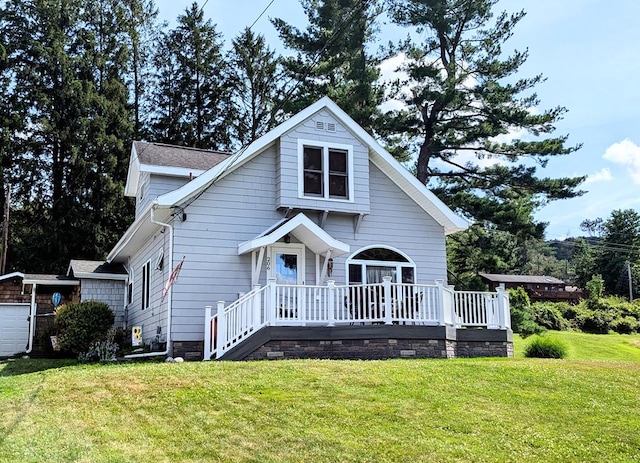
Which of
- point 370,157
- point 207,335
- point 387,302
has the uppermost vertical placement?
point 370,157

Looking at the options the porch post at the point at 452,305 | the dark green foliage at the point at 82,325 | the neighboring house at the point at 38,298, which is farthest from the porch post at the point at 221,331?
the neighboring house at the point at 38,298

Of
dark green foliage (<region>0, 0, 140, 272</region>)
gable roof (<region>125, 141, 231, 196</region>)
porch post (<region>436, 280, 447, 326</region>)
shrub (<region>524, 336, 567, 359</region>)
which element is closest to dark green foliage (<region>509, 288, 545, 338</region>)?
shrub (<region>524, 336, 567, 359</region>)

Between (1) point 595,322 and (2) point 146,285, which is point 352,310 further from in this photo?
(1) point 595,322

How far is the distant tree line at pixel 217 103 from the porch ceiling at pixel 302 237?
12.9 m

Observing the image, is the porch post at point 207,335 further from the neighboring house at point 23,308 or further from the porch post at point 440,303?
the neighboring house at point 23,308

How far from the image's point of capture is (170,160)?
60.1 feet

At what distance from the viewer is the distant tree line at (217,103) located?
2750cm

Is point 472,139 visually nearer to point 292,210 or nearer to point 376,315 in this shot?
point 292,210

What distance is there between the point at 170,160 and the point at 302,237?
523cm

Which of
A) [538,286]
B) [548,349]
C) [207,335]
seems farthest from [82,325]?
[538,286]

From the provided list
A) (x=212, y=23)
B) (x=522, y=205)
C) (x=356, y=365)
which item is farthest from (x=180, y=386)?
(x=212, y=23)

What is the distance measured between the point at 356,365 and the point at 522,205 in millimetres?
17964

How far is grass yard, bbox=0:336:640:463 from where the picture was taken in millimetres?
6723

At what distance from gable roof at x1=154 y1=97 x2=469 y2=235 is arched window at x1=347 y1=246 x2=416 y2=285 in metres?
1.61
